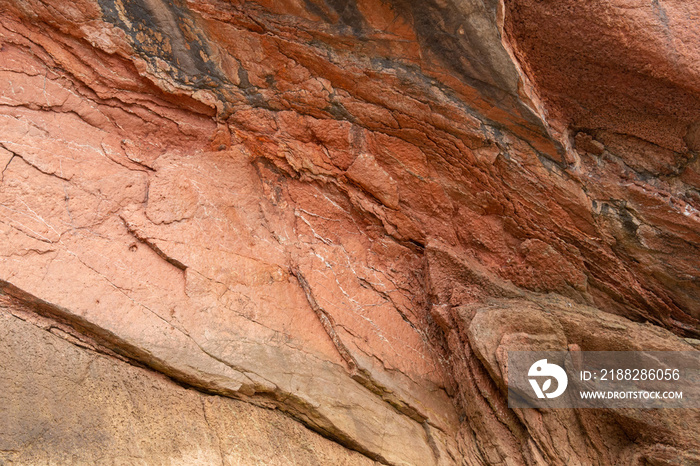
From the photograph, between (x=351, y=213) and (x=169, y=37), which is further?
(x=351, y=213)

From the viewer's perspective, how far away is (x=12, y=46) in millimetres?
3775

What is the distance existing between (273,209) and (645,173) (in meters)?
2.82

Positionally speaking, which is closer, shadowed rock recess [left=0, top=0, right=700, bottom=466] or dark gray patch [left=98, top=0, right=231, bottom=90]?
shadowed rock recess [left=0, top=0, right=700, bottom=466]

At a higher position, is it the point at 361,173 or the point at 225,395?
the point at 361,173

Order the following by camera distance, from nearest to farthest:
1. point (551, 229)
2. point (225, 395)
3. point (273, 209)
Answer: point (225, 395)
point (551, 229)
point (273, 209)

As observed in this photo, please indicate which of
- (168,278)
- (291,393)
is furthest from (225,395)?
→ (168,278)

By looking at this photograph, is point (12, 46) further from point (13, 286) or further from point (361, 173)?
point (361, 173)

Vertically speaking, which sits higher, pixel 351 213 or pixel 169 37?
pixel 169 37

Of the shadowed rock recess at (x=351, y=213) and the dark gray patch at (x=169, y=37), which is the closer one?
the shadowed rock recess at (x=351, y=213)

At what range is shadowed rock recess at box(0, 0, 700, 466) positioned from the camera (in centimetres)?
339

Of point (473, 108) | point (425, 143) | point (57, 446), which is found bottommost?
point (57, 446)

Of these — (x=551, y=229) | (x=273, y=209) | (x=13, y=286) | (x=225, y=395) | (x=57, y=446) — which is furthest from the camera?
(x=273, y=209)

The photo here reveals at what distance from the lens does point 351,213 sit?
4.46 m

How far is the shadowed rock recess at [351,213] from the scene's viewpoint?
3391mm
